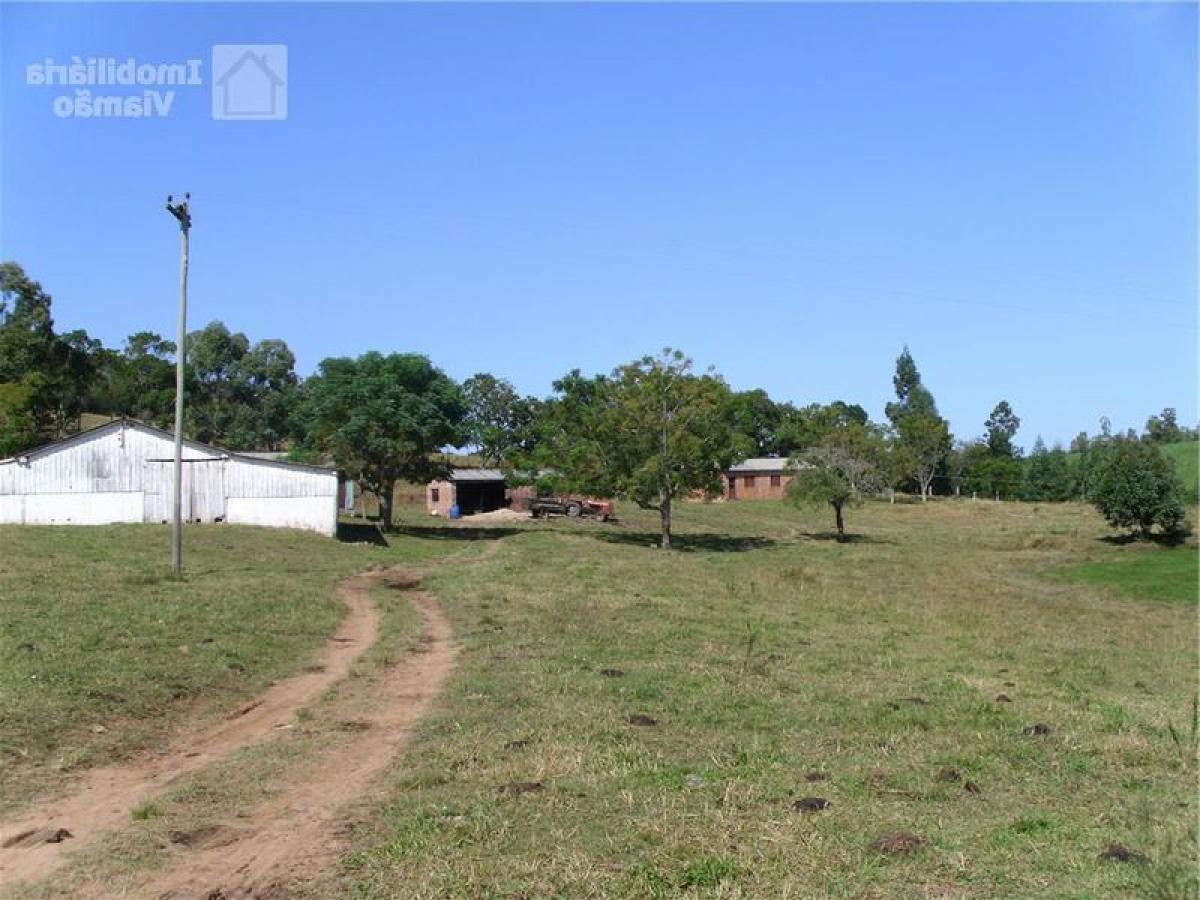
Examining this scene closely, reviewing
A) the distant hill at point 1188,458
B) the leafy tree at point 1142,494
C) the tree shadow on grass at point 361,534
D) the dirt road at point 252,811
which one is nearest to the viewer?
the dirt road at point 252,811

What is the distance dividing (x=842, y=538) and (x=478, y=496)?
2706cm

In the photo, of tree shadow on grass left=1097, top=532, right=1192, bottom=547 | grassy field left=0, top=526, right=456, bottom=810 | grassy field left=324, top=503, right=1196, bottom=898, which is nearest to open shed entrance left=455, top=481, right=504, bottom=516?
tree shadow on grass left=1097, top=532, right=1192, bottom=547

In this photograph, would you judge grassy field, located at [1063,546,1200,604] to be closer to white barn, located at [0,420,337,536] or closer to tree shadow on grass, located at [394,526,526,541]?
tree shadow on grass, located at [394,526,526,541]

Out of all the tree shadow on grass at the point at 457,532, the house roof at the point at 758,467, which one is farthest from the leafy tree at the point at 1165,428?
the tree shadow on grass at the point at 457,532

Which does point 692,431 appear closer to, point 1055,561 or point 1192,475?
point 1055,561

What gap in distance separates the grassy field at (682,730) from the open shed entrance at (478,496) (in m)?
44.2

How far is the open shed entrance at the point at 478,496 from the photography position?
72812mm

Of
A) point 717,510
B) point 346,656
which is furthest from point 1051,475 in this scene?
point 346,656

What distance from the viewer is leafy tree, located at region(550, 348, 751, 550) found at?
4906cm

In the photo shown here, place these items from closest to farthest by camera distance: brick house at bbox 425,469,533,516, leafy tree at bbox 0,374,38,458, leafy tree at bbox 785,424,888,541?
leafy tree at bbox 785,424,888,541 → leafy tree at bbox 0,374,38,458 → brick house at bbox 425,469,533,516

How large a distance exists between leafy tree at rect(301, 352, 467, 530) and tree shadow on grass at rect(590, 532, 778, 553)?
973 centimetres

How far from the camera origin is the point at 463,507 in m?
72.9

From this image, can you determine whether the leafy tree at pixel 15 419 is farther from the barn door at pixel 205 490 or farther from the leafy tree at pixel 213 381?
the leafy tree at pixel 213 381

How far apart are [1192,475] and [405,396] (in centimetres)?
7147
